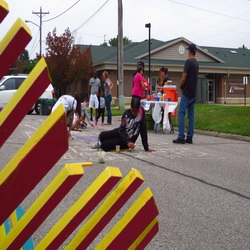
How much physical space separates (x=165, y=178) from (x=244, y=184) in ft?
3.44

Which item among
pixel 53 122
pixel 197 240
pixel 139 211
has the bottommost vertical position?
pixel 197 240

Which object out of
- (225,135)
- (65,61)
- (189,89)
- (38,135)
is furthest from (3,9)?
(65,61)

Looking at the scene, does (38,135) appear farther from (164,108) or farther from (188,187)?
(164,108)

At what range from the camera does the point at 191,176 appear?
627cm

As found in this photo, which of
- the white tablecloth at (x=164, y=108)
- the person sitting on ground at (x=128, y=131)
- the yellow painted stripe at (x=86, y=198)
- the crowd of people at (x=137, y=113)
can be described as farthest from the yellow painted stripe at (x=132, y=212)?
the white tablecloth at (x=164, y=108)

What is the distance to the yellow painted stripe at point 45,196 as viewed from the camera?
1.44 meters

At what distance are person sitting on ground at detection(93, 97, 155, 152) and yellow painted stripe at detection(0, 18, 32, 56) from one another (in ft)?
23.1

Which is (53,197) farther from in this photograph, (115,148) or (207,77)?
(207,77)

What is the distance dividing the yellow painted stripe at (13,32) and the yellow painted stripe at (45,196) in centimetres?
44

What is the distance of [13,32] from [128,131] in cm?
726

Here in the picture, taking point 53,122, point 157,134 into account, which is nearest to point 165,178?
point 53,122

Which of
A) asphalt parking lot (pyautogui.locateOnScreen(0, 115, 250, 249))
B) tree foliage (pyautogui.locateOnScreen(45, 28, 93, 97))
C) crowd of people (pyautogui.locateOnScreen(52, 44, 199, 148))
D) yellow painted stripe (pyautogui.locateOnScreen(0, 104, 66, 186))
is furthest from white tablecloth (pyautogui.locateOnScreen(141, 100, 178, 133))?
tree foliage (pyautogui.locateOnScreen(45, 28, 93, 97))

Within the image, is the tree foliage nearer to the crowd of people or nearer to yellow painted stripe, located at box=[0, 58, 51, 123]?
the crowd of people

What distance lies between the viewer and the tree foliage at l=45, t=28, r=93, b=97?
3681 centimetres
